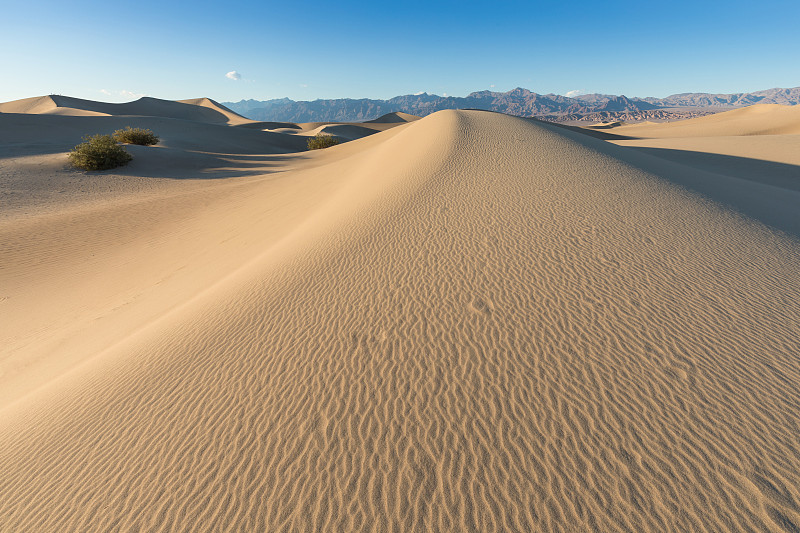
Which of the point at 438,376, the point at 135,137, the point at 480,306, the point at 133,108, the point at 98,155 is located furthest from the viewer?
the point at 133,108

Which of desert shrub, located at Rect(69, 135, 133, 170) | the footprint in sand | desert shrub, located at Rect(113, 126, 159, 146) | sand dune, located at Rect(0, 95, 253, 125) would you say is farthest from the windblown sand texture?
sand dune, located at Rect(0, 95, 253, 125)

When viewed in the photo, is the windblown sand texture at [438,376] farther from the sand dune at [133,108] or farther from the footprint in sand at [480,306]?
the sand dune at [133,108]

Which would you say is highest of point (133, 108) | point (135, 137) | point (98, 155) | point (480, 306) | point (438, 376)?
point (133, 108)

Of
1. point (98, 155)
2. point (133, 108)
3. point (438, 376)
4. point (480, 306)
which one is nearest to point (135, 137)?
point (98, 155)

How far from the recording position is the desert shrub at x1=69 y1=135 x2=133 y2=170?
57.5ft

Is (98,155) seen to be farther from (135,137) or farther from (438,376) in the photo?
(438,376)

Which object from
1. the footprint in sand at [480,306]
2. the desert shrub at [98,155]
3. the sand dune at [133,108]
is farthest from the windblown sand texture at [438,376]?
the sand dune at [133,108]

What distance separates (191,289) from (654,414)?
331 inches

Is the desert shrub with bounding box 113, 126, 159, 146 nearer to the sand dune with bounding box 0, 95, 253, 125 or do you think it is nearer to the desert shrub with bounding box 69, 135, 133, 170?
the desert shrub with bounding box 69, 135, 133, 170

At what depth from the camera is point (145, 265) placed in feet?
33.8

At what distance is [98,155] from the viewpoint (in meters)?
17.7

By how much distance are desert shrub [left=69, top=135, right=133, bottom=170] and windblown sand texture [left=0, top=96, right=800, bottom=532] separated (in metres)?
11.0

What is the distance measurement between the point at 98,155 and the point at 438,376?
21.3 metres

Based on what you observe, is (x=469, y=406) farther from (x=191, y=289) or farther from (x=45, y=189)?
(x=45, y=189)
